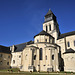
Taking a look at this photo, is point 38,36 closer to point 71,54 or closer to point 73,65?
point 71,54

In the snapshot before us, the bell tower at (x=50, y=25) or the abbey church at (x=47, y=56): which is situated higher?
the bell tower at (x=50, y=25)

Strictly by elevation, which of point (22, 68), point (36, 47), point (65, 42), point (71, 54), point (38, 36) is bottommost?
point (22, 68)

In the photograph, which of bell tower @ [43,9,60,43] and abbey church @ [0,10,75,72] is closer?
abbey church @ [0,10,75,72]

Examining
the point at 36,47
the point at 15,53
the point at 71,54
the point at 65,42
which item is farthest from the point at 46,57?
the point at 15,53

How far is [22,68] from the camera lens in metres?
31.3

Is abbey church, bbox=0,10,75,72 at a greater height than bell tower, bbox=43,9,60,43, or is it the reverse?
bell tower, bbox=43,9,60,43

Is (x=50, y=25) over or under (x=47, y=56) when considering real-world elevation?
over

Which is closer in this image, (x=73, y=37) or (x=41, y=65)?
(x=41, y=65)

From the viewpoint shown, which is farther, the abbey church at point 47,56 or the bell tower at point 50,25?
the bell tower at point 50,25

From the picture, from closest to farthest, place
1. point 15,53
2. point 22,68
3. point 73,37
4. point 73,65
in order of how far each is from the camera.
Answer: point 73,65 < point 22,68 < point 73,37 < point 15,53

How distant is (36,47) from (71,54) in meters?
12.4

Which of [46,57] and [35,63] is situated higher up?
[46,57]

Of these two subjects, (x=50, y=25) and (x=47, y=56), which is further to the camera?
(x=50, y=25)

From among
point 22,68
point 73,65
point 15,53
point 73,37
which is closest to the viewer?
point 73,65
